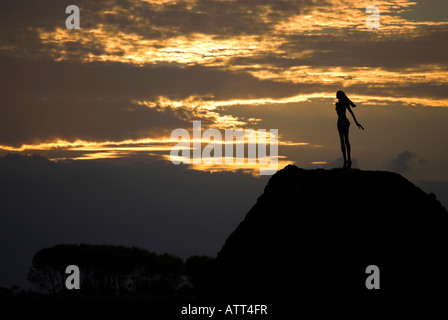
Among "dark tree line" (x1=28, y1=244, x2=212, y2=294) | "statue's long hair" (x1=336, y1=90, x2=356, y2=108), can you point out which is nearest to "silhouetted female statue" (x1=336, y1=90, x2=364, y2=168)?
"statue's long hair" (x1=336, y1=90, x2=356, y2=108)

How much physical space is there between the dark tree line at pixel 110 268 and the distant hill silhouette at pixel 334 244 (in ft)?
143

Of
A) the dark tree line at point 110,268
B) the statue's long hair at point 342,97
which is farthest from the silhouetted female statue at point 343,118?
the dark tree line at point 110,268

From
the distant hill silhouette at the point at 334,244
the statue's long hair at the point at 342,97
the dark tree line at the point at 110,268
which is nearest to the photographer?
the distant hill silhouette at the point at 334,244

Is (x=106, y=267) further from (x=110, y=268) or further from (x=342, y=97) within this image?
(x=342, y=97)

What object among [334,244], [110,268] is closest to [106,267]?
[110,268]

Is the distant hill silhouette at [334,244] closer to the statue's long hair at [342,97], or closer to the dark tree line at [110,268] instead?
the statue's long hair at [342,97]

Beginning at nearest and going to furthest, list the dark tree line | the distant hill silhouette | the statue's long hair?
the distant hill silhouette
the statue's long hair
the dark tree line

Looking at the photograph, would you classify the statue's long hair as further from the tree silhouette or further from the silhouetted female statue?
the tree silhouette

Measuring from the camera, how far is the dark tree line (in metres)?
78.5

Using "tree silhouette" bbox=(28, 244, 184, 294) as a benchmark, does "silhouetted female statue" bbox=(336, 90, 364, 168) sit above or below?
above

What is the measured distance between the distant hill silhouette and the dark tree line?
4368 cm

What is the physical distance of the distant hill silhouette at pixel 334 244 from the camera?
3222cm
